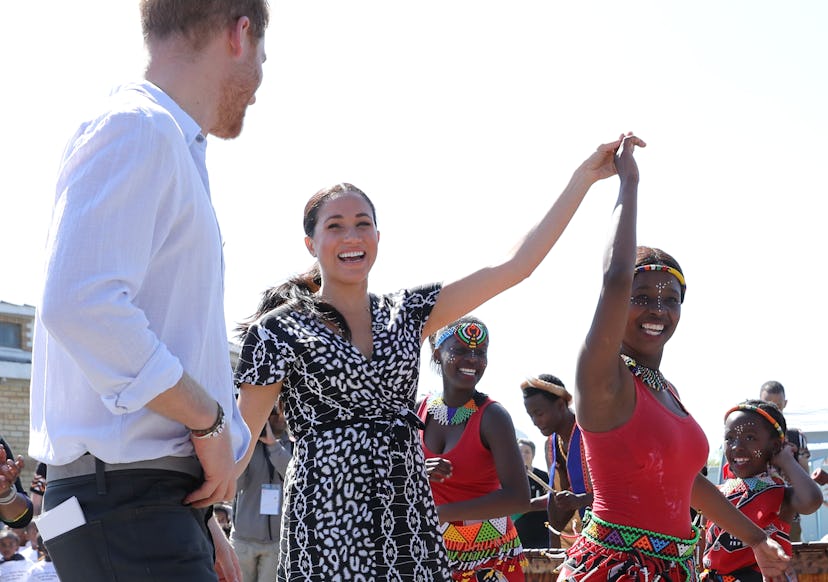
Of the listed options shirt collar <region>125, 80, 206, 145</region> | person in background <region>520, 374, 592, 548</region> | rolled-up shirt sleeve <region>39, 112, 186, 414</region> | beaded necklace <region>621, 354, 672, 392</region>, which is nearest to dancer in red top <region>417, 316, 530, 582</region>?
beaded necklace <region>621, 354, 672, 392</region>

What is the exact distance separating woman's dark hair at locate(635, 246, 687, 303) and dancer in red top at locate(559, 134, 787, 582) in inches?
18.4

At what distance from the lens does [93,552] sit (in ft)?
7.48

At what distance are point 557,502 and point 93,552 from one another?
5874 millimetres

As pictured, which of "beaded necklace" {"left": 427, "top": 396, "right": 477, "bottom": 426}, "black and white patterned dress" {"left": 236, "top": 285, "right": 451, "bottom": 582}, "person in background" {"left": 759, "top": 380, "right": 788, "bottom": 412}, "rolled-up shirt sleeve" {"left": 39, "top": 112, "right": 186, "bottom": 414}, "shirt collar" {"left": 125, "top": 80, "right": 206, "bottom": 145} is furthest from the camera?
"person in background" {"left": 759, "top": 380, "right": 788, "bottom": 412}

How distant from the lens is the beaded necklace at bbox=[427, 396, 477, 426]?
6.27m

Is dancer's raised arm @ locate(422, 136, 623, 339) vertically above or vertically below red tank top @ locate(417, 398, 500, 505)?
above

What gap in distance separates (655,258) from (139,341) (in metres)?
2.64

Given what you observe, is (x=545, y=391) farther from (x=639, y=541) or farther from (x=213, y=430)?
(x=213, y=430)

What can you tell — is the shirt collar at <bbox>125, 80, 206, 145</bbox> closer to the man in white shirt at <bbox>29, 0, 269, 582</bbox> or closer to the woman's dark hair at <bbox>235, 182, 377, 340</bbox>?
the man in white shirt at <bbox>29, 0, 269, 582</bbox>

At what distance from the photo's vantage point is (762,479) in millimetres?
6766

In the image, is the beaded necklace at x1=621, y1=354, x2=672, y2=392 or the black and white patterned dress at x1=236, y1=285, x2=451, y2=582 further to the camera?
the beaded necklace at x1=621, y1=354, x2=672, y2=392

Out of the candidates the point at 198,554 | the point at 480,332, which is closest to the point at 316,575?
the point at 198,554

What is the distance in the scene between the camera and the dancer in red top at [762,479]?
6.61 m

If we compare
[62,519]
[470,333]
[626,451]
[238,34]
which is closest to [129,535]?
[62,519]
